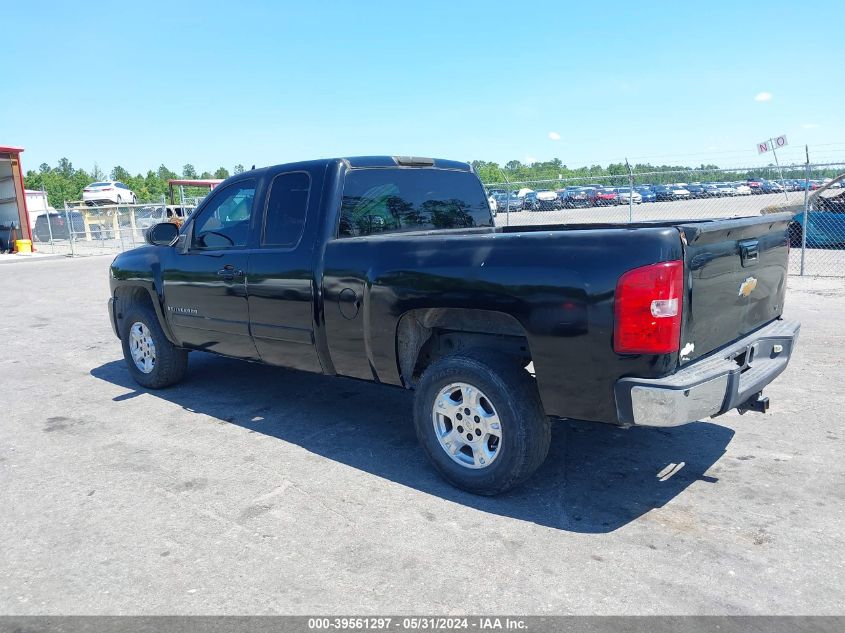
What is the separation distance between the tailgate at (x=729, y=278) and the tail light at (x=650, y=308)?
0.10 meters

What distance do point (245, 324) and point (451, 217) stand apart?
180cm

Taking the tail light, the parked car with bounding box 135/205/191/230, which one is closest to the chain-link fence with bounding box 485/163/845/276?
the tail light

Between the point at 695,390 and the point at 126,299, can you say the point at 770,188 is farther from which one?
the point at 695,390

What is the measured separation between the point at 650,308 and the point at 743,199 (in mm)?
23983

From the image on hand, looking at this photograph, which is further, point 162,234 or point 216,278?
point 162,234

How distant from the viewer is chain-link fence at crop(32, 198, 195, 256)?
28094mm

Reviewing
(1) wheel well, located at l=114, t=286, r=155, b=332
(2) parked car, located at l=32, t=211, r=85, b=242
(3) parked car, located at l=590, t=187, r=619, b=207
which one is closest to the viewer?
(1) wheel well, located at l=114, t=286, r=155, b=332

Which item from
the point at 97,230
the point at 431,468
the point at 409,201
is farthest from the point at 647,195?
the point at 97,230

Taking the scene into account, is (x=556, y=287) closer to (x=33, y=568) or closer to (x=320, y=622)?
(x=320, y=622)

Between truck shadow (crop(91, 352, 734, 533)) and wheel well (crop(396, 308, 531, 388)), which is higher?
wheel well (crop(396, 308, 531, 388))

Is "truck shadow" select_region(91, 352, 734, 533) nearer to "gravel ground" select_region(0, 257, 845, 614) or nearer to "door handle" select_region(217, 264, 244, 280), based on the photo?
"gravel ground" select_region(0, 257, 845, 614)

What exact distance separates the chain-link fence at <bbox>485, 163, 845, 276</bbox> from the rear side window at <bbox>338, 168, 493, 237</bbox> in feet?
10.00

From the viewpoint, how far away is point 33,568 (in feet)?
10.5

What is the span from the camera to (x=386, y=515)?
11.8 ft
